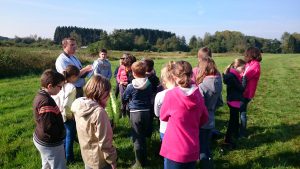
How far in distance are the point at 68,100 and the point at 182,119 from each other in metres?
2.44

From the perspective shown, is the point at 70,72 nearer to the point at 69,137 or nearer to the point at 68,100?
the point at 68,100

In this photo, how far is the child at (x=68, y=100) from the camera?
5883 mm

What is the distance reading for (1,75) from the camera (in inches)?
883

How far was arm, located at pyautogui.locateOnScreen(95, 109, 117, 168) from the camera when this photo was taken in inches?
167

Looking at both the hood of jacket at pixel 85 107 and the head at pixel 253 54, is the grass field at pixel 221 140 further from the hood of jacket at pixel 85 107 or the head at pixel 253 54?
the hood of jacket at pixel 85 107

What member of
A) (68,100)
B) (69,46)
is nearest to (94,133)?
(68,100)

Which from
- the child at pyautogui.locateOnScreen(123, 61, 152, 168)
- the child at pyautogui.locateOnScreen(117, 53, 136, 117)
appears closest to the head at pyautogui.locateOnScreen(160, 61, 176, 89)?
the child at pyautogui.locateOnScreen(123, 61, 152, 168)

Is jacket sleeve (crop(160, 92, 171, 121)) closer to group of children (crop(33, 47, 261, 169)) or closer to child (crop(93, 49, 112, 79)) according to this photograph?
group of children (crop(33, 47, 261, 169))

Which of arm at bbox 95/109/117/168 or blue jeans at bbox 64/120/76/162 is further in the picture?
blue jeans at bbox 64/120/76/162

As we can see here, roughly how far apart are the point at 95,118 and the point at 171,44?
4228 inches

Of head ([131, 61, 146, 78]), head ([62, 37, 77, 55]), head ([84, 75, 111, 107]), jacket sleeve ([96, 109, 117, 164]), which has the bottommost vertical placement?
jacket sleeve ([96, 109, 117, 164])

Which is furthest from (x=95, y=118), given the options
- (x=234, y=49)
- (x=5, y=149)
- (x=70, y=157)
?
(x=234, y=49)

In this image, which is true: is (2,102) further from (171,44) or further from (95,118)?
(171,44)

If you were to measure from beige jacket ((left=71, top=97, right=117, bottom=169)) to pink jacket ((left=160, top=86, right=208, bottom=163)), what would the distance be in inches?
29.2
